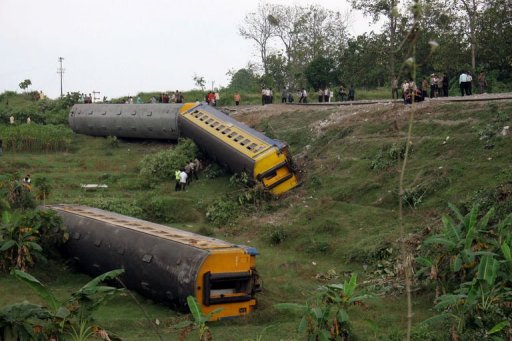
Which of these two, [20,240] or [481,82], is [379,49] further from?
[20,240]

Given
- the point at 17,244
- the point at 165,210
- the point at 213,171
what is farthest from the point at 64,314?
the point at 213,171

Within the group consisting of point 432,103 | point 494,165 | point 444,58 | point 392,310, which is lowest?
point 392,310

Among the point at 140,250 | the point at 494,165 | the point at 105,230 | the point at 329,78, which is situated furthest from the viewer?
the point at 329,78

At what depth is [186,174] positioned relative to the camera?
2831 cm

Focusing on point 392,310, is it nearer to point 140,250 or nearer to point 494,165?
point 140,250

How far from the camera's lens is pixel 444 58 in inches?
1471

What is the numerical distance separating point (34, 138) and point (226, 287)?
2358cm

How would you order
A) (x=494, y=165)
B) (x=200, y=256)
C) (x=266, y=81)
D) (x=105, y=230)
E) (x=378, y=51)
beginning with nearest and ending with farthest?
(x=200, y=256), (x=105, y=230), (x=494, y=165), (x=378, y=51), (x=266, y=81)

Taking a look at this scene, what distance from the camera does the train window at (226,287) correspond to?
46.9ft

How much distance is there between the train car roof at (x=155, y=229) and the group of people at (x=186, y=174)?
7.18 meters

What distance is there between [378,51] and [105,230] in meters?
30.5

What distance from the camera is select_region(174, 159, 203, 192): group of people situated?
28.2 meters

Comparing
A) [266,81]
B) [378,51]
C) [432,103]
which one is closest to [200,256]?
[432,103]

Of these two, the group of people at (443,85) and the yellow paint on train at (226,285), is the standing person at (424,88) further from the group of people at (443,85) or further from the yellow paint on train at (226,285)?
the yellow paint on train at (226,285)
